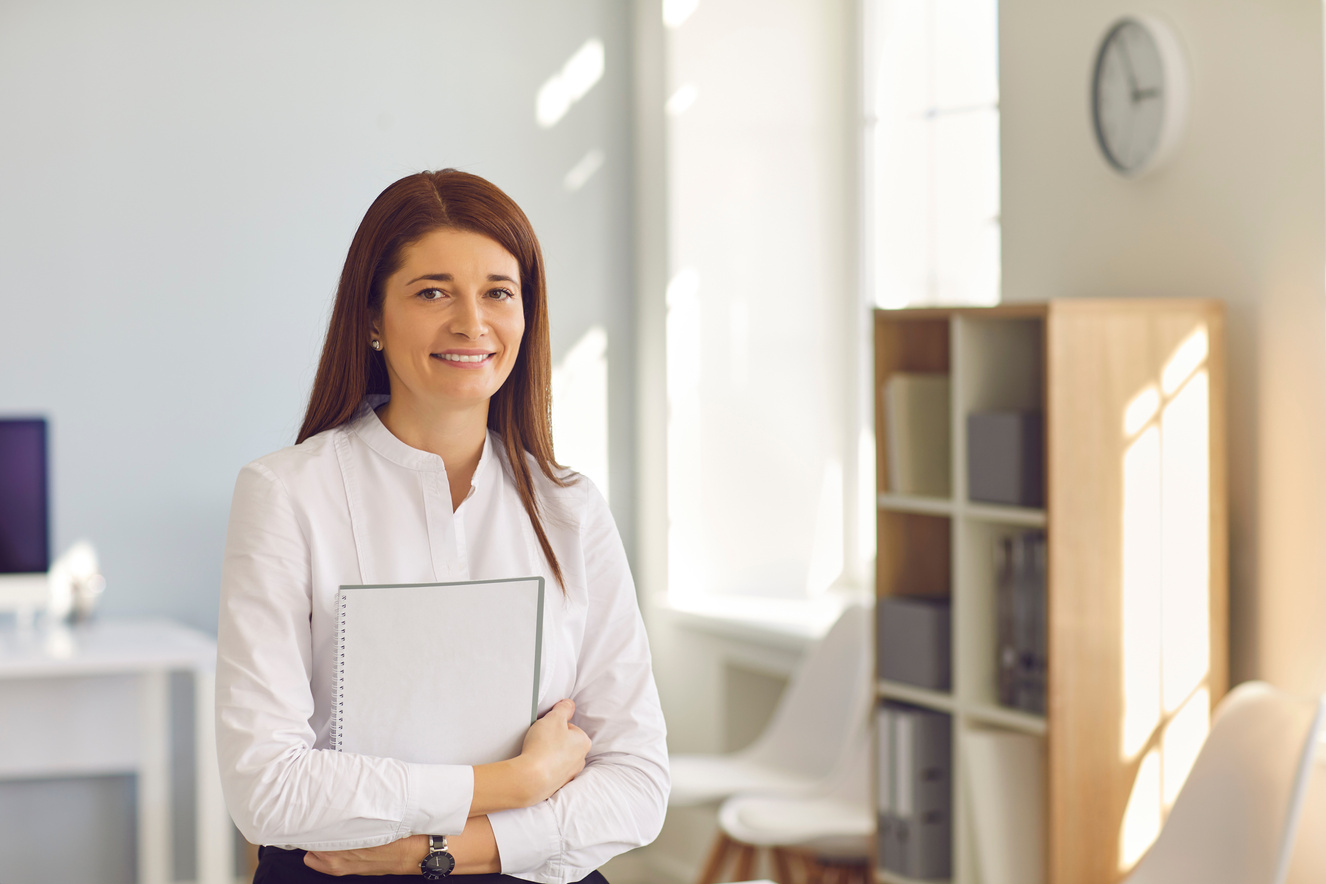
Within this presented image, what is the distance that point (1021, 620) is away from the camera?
2477 mm

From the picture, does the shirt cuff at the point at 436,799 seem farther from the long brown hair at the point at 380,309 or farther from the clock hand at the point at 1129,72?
the clock hand at the point at 1129,72

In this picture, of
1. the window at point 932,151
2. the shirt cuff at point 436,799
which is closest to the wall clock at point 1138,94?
the window at point 932,151

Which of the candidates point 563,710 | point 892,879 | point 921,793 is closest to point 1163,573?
point 921,793

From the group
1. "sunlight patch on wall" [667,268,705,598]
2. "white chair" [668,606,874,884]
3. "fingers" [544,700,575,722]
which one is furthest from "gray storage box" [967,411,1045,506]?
"sunlight patch on wall" [667,268,705,598]

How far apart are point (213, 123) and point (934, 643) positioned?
267 centimetres

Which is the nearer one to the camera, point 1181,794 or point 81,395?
point 1181,794

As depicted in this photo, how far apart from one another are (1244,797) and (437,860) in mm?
1370

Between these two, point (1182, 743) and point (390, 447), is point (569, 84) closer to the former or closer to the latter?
point (1182, 743)

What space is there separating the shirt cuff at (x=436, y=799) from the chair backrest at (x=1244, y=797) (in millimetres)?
1302

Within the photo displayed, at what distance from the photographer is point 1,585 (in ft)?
12.1

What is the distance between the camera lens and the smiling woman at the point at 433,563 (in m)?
1.23

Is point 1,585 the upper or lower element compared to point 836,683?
upper

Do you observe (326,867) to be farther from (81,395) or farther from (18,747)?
(81,395)

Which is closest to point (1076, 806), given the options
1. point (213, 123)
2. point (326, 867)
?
point (326, 867)
